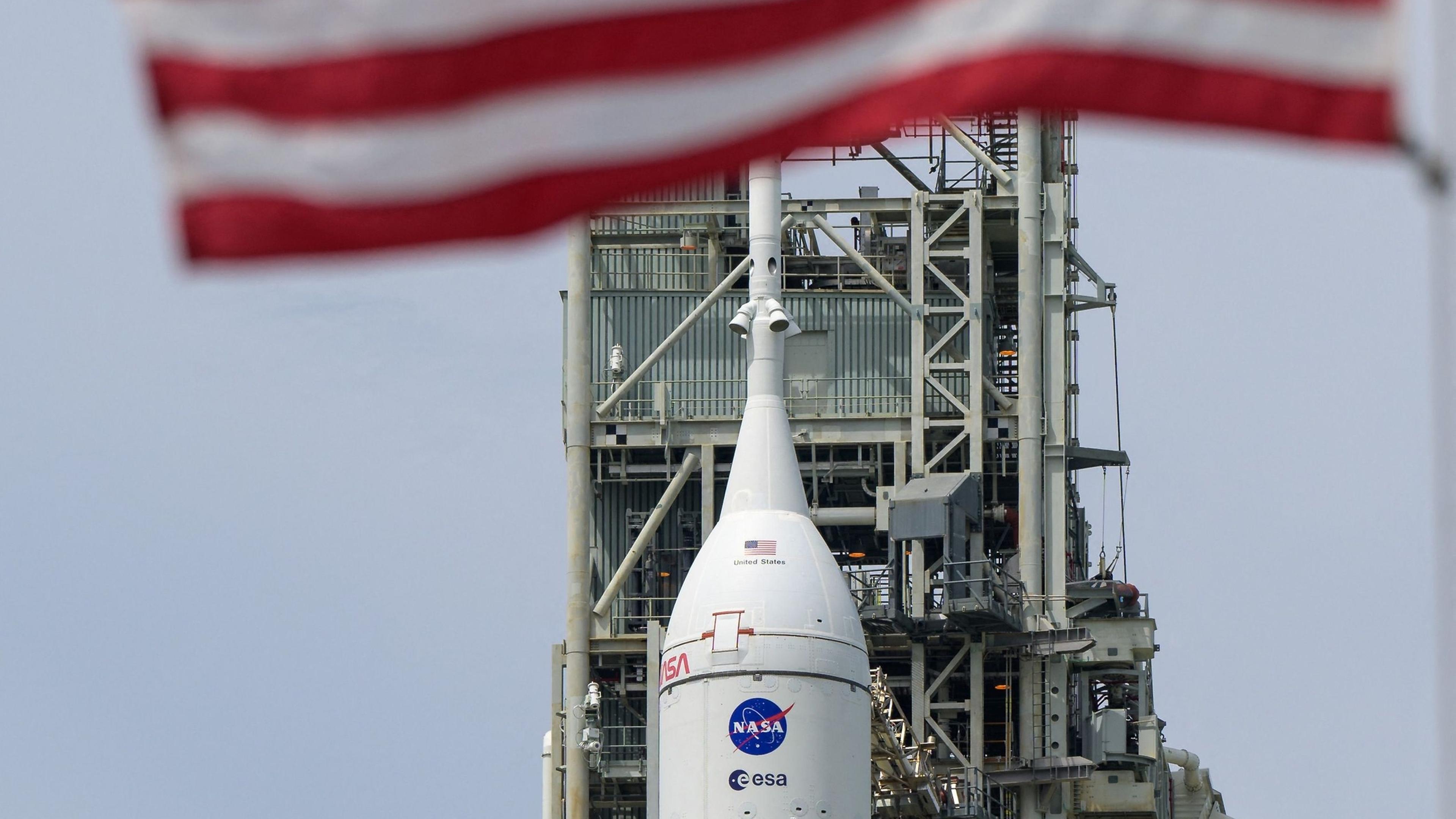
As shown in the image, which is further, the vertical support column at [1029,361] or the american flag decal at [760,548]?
the vertical support column at [1029,361]

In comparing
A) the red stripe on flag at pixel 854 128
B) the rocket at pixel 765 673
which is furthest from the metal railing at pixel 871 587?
the red stripe on flag at pixel 854 128

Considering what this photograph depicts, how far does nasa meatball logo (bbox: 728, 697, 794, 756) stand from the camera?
143 feet

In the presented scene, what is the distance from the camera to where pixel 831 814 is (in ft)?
143

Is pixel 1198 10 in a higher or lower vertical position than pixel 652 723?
higher

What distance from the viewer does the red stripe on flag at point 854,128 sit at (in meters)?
11.4

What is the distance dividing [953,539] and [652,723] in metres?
6.78

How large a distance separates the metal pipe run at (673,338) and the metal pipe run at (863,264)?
0.63 metres

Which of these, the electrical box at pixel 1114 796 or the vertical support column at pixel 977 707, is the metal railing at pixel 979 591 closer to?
the vertical support column at pixel 977 707

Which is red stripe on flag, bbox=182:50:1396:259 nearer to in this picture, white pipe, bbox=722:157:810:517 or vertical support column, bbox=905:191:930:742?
white pipe, bbox=722:157:810:517

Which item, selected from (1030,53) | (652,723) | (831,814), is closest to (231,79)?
(1030,53)

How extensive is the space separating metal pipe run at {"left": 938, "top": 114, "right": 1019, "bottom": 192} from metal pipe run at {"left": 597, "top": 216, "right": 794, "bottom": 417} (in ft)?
12.8

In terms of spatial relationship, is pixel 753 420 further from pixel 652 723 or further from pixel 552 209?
pixel 552 209

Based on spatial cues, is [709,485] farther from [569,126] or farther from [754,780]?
[569,126]

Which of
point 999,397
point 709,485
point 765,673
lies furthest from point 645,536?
point 765,673
